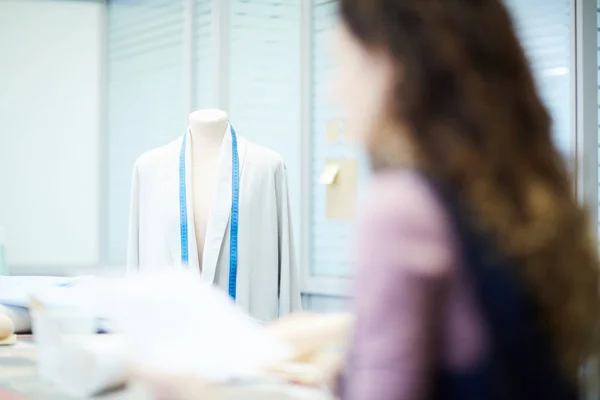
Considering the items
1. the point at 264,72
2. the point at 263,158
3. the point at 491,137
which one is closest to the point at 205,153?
the point at 263,158

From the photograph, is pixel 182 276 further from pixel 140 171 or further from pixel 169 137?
pixel 169 137

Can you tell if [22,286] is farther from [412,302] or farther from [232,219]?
[412,302]

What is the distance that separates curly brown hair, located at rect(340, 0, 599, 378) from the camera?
2.51ft

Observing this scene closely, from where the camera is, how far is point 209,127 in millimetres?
2936

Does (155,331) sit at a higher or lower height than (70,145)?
lower

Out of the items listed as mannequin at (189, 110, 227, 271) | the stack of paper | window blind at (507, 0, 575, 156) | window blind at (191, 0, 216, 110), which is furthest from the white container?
window blind at (191, 0, 216, 110)

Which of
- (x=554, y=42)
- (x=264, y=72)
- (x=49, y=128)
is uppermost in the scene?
(x=264, y=72)

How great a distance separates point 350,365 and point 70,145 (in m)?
4.84

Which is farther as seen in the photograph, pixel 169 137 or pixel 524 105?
pixel 169 137

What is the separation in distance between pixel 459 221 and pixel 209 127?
7.36 feet

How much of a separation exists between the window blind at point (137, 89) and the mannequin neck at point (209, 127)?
2169mm

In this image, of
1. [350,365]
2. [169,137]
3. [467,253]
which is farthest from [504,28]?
[169,137]

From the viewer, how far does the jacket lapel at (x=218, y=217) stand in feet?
9.14

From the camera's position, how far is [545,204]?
2.59 ft
